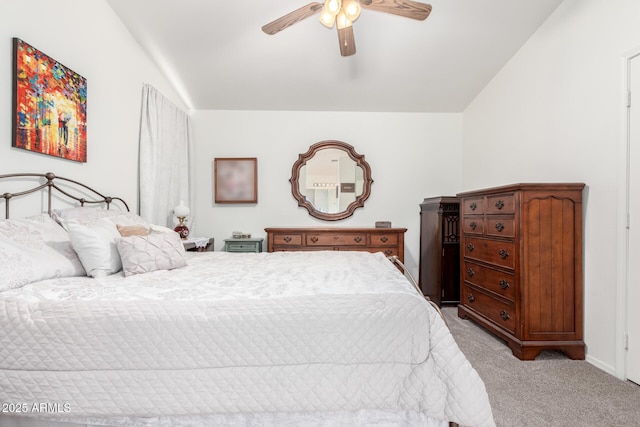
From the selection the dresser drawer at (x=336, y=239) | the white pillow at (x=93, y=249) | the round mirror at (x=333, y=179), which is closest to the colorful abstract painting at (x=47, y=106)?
the white pillow at (x=93, y=249)

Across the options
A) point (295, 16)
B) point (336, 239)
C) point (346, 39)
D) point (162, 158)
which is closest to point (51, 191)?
point (162, 158)

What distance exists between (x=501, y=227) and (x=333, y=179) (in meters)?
2.20

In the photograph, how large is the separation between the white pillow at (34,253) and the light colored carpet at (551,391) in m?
2.33

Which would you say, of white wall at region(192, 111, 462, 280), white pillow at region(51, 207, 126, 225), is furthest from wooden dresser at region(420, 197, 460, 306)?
white pillow at region(51, 207, 126, 225)

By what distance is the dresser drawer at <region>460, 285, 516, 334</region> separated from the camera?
232cm

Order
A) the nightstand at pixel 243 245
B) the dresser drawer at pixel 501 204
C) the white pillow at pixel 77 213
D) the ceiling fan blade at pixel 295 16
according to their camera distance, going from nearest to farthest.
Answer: the white pillow at pixel 77 213 < the ceiling fan blade at pixel 295 16 < the dresser drawer at pixel 501 204 < the nightstand at pixel 243 245

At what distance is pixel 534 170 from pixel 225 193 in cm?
356

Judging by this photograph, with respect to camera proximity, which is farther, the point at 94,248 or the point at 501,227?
the point at 501,227

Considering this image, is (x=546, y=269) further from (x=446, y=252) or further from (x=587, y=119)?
(x=446, y=252)

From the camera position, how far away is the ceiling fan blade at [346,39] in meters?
1.98

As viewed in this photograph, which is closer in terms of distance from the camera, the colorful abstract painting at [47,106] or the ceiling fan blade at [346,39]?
the colorful abstract painting at [47,106]

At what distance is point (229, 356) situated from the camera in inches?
42.4

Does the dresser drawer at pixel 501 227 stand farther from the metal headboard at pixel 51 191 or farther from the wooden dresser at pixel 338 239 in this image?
the metal headboard at pixel 51 191

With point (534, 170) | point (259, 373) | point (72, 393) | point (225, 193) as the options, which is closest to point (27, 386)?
point (72, 393)
